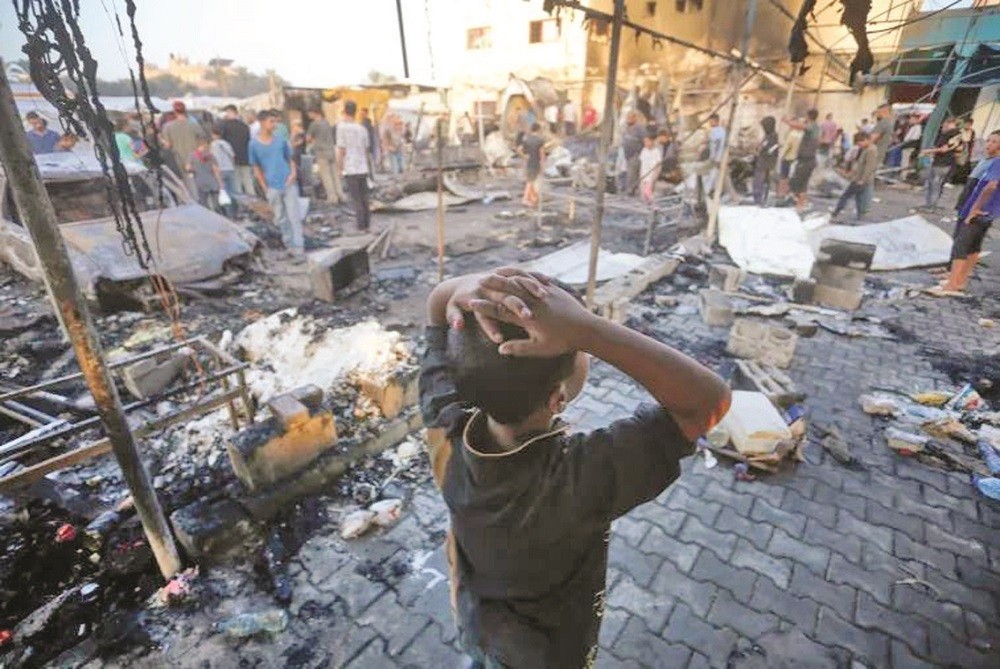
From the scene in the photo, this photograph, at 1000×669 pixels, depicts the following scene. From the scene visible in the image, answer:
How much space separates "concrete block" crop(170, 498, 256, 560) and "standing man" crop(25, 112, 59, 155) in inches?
350

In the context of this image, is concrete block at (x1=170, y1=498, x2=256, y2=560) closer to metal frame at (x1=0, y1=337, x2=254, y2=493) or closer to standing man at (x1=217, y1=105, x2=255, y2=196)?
metal frame at (x1=0, y1=337, x2=254, y2=493)

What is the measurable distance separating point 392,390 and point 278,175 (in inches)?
228

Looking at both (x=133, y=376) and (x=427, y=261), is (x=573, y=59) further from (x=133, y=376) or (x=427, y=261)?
(x=133, y=376)

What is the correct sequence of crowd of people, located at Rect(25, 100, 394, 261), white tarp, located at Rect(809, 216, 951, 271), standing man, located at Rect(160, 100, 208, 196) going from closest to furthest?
crowd of people, located at Rect(25, 100, 394, 261), white tarp, located at Rect(809, 216, 951, 271), standing man, located at Rect(160, 100, 208, 196)

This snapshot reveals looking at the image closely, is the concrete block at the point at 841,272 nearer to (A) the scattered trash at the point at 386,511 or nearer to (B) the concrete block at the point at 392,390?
(B) the concrete block at the point at 392,390

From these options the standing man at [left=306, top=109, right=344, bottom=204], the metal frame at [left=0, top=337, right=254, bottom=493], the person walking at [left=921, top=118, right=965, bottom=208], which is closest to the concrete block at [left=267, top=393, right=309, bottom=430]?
the metal frame at [left=0, top=337, right=254, bottom=493]

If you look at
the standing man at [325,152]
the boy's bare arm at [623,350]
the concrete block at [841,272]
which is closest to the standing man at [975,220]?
the concrete block at [841,272]

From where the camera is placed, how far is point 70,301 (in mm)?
2023

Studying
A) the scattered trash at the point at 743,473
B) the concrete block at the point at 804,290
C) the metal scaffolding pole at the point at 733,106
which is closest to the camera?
the scattered trash at the point at 743,473

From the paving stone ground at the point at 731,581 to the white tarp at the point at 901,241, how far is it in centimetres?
594

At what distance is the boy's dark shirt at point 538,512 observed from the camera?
1.13 m

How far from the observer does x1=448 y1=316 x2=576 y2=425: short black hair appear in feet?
3.65

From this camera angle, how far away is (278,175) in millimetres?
8047

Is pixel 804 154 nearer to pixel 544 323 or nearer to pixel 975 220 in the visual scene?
pixel 975 220
